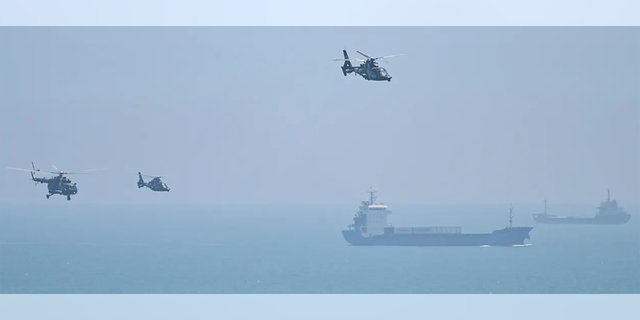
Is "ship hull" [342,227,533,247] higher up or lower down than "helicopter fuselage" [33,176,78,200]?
lower down

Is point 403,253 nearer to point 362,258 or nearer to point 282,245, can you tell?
point 362,258

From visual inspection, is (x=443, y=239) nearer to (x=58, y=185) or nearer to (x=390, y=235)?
(x=390, y=235)

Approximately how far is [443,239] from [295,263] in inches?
311

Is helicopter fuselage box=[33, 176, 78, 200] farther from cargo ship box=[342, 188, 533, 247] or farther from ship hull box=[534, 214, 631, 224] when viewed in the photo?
ship hull box=[534, 214, 631, 224]

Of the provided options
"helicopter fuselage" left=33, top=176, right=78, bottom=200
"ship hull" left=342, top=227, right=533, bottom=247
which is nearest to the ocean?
"ship hull" left=342, top=227, right=533, bottom=247

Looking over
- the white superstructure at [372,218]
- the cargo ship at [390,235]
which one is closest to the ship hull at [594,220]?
the cargo ship at [390,235]

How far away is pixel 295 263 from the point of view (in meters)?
50.3

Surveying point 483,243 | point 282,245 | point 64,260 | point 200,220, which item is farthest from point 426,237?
point 200,220

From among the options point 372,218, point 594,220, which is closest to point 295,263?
point 372,218

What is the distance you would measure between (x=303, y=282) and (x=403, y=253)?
10.5 meters

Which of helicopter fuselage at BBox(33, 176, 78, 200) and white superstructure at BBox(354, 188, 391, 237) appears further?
white superstructure at BBox(354, 188, 391, 237)

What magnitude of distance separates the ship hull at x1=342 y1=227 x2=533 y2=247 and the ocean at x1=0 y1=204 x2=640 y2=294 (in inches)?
37.8

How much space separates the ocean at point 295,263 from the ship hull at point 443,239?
96cm

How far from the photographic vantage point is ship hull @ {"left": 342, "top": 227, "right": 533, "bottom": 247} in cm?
4769
